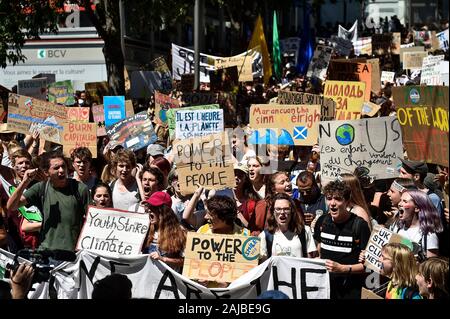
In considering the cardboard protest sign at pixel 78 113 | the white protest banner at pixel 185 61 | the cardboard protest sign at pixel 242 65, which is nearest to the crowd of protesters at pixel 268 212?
the cardboard protest sign at pixel 78 113

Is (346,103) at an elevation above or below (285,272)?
above

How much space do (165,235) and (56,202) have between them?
3.82ft

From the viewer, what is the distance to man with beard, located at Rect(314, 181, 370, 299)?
27.7ft

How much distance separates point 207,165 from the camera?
10.1m

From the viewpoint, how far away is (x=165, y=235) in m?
8.70

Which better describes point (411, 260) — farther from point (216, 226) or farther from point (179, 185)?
point (179, 185)

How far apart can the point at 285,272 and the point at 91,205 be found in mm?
1731

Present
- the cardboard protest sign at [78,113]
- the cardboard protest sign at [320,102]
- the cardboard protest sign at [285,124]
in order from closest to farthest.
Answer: the cardboard protest sign at [285,124] < the cardboard protest sign at [320,102] < the cardboard protest sign at [78,113]

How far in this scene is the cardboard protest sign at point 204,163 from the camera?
10.0 meters

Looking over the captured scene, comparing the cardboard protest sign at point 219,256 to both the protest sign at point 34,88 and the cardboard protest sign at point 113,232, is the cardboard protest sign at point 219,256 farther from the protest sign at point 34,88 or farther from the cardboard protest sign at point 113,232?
the protest sign at point 34,88

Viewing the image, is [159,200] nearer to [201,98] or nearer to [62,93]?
[201,98]

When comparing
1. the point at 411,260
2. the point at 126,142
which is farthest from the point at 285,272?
the point at 126,142

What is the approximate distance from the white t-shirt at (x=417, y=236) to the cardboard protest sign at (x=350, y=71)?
628 centimetres
